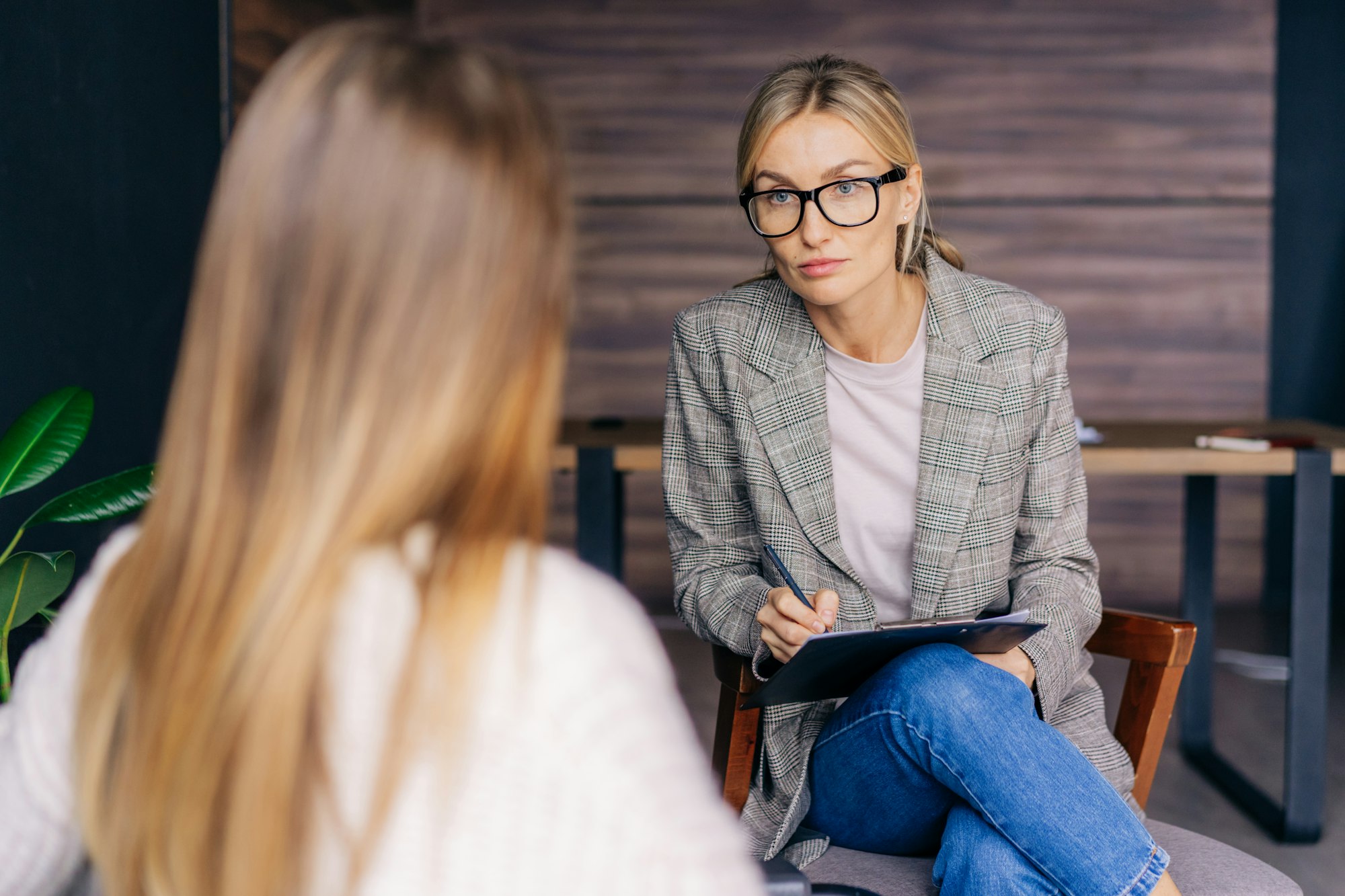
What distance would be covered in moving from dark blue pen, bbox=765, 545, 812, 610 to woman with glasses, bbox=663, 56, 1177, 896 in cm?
1

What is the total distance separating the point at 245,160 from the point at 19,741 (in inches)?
12.5

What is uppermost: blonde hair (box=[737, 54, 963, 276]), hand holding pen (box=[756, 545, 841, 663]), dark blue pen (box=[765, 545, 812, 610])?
blonde hair (box=[737, 54, 963, 276])

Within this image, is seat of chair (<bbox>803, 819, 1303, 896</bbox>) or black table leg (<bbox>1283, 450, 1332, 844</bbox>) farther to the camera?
black table leg (<bbox>1283, 450, 1332, 844</bbox>)

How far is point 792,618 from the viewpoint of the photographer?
1287 millimetres

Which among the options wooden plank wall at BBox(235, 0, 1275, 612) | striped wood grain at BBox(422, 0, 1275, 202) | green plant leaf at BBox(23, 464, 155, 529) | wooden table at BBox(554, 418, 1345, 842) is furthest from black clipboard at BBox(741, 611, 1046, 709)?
striped wood grain at BBox(422, 0, 1275, 202)

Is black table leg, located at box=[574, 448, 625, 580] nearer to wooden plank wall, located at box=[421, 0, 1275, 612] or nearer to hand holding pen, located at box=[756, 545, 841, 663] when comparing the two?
hand holding pen, located at box=[756, 545, 841, 663]

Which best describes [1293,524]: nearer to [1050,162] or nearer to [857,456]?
[857,456]

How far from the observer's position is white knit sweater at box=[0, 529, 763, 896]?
0.50 meters

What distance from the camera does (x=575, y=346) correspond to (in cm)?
412

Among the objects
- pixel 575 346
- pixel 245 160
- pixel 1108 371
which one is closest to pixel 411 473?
pixel 245 160

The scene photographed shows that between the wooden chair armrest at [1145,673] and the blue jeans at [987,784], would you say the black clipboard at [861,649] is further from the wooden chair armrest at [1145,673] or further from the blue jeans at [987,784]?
the wooden chair armrest at [1145,673]

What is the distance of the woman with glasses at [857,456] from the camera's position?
1340mm

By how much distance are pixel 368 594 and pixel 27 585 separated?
102 cm

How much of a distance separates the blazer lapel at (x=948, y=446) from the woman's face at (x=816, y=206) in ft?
0.51
